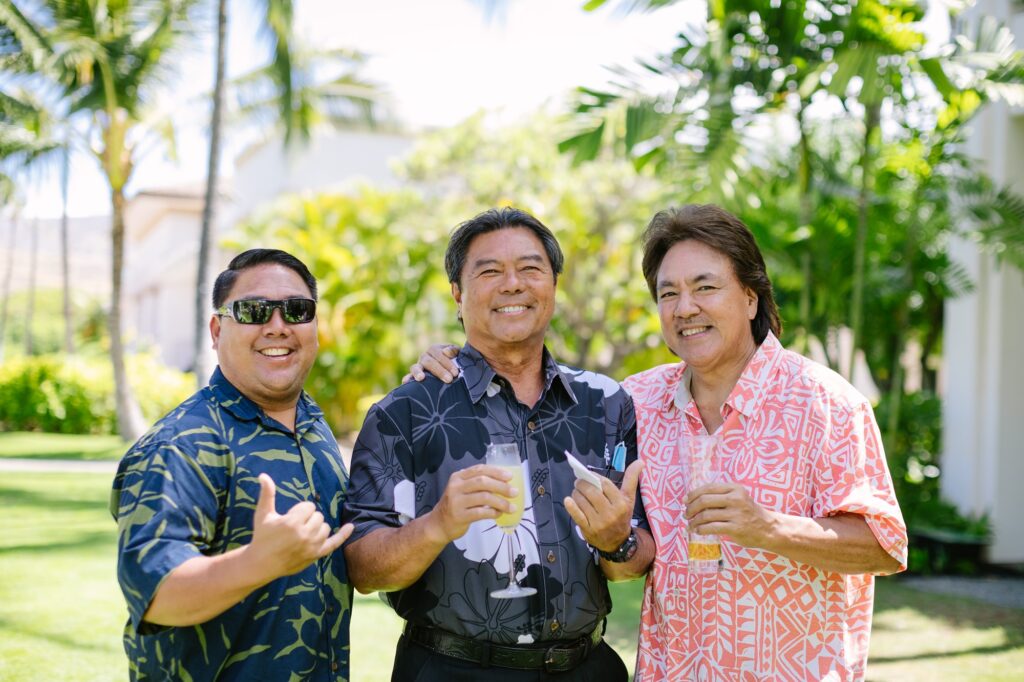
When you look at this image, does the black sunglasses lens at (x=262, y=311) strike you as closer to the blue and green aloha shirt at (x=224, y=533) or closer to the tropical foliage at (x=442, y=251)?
the blue and green aloha shirt at (x=224, y=533)

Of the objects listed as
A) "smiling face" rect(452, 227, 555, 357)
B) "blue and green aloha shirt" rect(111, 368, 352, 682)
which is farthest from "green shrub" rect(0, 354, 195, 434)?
"blue and green aloha shirt" rect(111, 368, 352, 682)

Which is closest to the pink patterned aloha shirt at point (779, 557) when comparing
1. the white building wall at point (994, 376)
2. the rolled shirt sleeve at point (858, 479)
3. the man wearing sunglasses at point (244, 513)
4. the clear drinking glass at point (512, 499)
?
the rolled shirt sleeve at point (858, 479)

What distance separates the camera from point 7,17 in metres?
15.8

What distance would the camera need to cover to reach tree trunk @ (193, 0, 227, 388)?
51.3ft

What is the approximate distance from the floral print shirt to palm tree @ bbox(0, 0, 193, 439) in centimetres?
1547

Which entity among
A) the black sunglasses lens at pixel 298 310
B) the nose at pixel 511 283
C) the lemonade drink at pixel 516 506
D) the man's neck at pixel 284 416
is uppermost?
the nose at pixel 511 283

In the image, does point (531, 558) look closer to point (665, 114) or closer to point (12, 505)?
point (665, 114)

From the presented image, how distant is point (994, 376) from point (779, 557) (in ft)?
25.3

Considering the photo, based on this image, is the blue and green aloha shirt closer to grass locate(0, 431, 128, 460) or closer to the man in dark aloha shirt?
the man in dark aloha shirt

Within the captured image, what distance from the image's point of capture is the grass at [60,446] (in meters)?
16.7

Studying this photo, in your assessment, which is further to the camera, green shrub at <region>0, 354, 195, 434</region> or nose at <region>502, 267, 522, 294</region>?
green shrub at <region>0, 354, 195, 434</region>

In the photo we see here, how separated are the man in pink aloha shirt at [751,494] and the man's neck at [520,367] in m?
0.40

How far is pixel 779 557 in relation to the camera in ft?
9.11

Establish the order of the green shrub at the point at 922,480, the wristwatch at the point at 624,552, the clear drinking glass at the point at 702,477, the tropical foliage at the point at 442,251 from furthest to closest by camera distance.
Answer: the tropical foliage at the point at 442,251, the green shrub at the point at 922,480, the wristwatch at the point at 624,552, the clear drinking glass at the point at 702,477
